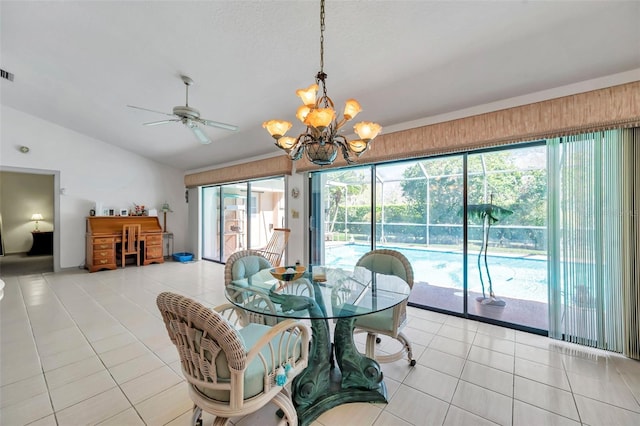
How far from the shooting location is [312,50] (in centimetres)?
246

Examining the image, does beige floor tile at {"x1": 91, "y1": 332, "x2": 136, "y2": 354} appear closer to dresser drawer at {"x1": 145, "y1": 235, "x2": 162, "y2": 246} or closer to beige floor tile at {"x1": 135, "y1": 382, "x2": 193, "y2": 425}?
beige floor tile at {"x1": 135, "y1": 382, "x2": 193, "y2": 425}

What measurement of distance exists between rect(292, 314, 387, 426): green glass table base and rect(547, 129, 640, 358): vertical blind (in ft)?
6.89

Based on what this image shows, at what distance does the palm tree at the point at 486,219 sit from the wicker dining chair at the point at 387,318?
1.37 m

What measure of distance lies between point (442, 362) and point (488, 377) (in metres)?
0.34

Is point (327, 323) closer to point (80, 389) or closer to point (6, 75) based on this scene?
point (80, 389)

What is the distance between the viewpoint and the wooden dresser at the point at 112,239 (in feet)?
17.8

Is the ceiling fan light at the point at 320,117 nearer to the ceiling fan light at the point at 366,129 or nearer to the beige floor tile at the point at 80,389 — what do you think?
the ceiling fan light at the point at 366,129

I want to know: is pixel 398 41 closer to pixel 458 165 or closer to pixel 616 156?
pixel 458 165

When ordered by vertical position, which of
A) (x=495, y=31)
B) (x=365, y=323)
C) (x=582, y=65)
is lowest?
(x=365, y=323)

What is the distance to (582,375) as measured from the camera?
2.04m

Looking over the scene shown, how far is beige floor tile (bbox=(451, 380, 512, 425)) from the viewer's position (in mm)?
1638

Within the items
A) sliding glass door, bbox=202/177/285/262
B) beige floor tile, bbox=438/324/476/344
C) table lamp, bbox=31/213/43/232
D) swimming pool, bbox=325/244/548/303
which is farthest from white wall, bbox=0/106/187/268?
beige floor tile, bbox=438/324/476/344

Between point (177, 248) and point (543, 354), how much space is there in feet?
25.6

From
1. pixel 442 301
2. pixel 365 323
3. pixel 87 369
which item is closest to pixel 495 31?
pixel 365 323
